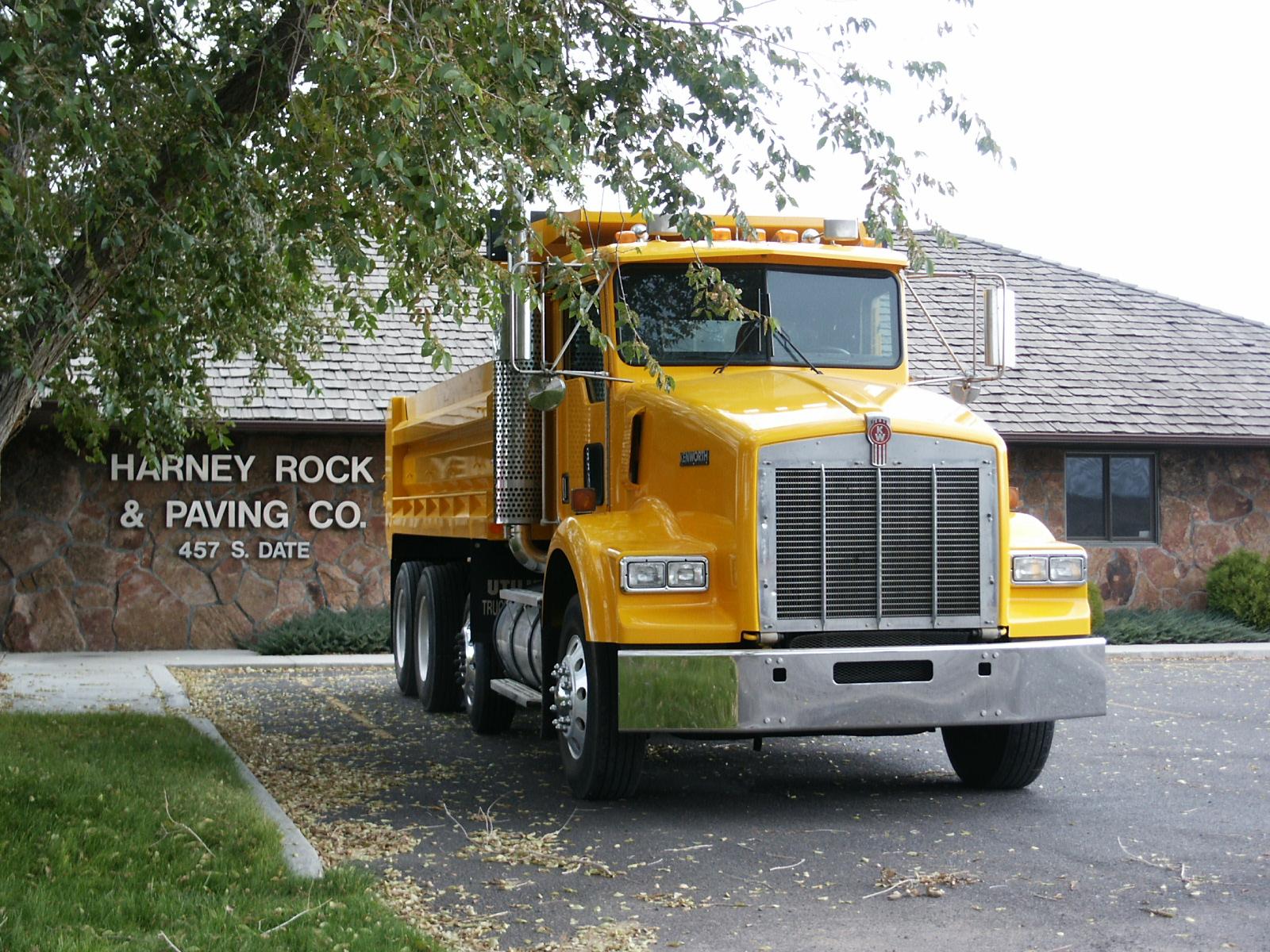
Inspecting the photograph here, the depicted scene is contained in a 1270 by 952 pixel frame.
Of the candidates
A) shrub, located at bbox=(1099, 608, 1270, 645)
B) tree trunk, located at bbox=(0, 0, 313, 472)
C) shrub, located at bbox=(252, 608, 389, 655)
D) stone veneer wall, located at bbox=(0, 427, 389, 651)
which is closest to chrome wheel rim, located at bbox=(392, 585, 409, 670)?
shrub, located at bbox=(252, 608, 389, 655)

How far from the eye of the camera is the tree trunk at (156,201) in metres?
9.11

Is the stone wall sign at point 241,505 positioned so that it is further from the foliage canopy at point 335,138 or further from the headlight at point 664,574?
the headlight at point 664,574

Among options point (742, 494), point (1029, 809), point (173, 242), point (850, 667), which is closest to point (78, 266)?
point (173, 242)

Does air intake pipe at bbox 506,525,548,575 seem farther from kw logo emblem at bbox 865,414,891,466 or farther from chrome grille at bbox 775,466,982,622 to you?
kw logo emblem at bbox 865,414,891,466

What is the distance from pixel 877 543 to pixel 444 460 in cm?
479

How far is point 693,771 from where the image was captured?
9547mm

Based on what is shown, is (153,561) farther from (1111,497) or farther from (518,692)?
(1111,497)

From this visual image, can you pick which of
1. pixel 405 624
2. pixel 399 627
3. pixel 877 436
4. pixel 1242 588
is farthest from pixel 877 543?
pixel 1242 588

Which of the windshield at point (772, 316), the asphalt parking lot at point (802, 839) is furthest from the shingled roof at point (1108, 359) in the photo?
the asphalt parking lot at point (802, 839)

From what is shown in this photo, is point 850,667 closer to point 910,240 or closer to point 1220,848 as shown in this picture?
point 1220,848

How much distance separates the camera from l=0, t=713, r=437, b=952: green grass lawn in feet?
17.4

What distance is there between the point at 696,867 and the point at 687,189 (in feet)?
11.3

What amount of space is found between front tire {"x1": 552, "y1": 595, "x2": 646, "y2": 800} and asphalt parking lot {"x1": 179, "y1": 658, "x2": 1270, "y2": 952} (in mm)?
162

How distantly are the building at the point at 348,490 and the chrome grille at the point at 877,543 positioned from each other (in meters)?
6.67
